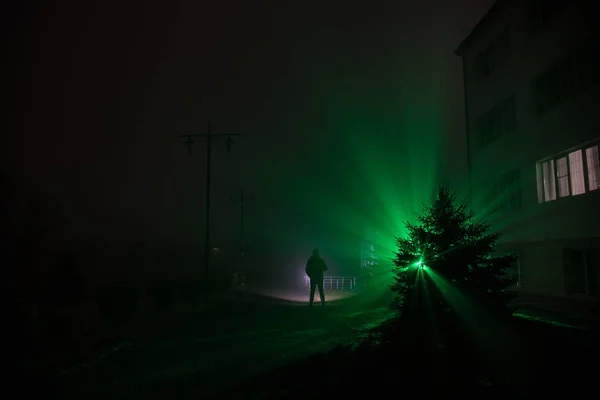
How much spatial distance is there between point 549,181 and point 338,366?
13744 millimetres

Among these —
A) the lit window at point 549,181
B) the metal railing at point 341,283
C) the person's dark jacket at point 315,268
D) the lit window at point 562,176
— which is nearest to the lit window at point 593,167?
the lit window at point 562,176

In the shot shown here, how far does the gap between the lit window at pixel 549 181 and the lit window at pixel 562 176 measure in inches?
12.0

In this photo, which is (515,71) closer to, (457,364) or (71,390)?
(457,364)

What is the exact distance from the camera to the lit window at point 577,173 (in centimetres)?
1514

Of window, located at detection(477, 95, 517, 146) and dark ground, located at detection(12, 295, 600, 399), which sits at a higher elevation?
window, located at detection(477, 95, 517, 146)

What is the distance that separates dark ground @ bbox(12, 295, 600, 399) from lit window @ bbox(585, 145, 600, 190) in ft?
24.0

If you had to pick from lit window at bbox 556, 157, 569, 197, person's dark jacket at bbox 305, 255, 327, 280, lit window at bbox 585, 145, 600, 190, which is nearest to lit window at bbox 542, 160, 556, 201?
lit window at bbox 556, 157, 569, 197

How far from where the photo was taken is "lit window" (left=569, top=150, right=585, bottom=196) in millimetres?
15137

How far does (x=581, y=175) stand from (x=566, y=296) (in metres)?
3.95

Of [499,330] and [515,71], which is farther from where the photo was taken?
[515,71]

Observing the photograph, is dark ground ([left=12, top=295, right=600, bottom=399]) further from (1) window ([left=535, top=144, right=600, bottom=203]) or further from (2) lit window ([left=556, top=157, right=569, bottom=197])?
(2) lit window ([left=556, top=157, right=569, bottom=197])

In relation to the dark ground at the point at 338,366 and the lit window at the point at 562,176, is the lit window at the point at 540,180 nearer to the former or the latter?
the lit window at the point at 562,176

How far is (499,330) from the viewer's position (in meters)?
8.36

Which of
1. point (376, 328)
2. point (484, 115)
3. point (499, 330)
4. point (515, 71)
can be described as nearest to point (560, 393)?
point (499, 330)
